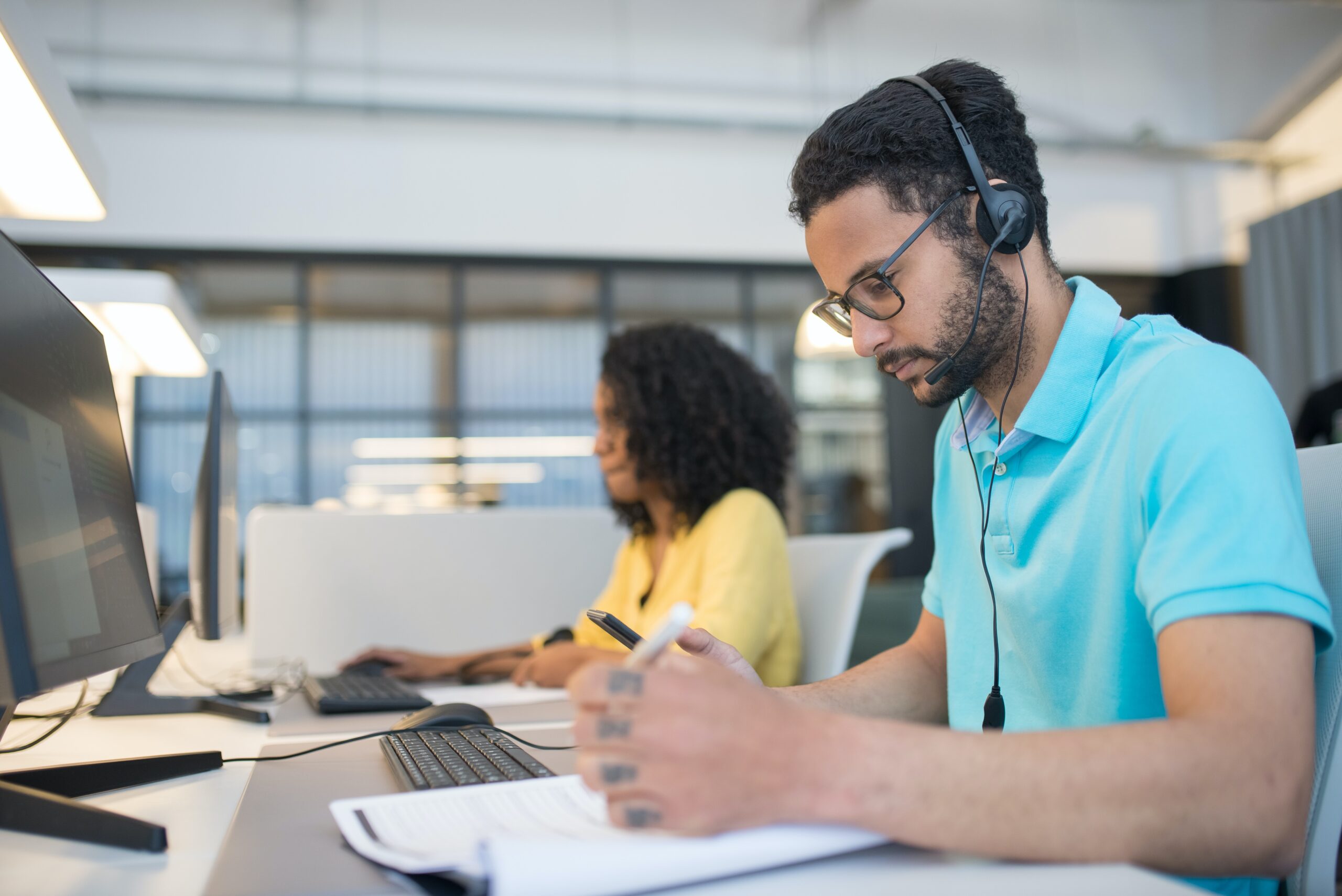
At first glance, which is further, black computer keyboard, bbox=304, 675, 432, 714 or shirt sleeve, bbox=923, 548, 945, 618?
black computer keyboard, bbox=304, 675, 432, 714

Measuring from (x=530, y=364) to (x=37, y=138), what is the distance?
4.24m

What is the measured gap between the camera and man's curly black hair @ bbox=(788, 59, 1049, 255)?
2.86 feet

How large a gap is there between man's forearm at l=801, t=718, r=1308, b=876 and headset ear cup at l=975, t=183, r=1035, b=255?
47 cm

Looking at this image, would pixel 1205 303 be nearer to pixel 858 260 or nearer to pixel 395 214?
pixel 395 214

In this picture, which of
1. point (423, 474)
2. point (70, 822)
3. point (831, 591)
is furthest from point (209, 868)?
point (423, 474)

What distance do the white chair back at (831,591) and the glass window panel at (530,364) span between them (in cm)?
374

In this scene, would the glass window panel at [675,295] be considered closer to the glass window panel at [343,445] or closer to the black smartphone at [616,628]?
the glass window panel at [343,445]

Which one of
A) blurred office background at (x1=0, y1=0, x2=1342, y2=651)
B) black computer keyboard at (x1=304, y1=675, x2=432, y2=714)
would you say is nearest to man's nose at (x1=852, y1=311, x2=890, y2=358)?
→ black computer keyboard at (x1=304, y1=675, x2=432, y2=714)

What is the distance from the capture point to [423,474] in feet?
16.8

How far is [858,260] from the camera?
88cm

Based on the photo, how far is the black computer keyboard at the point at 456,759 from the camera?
727 mm

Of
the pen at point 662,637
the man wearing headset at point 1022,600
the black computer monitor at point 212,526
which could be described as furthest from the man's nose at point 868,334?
the black computer monitor at point 212,526

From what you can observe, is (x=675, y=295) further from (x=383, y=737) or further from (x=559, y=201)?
(x=383, y=737)

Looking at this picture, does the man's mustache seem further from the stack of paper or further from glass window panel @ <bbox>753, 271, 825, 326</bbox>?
glass window panel @ <bbox>753, 271, 825, 326</bbox>
